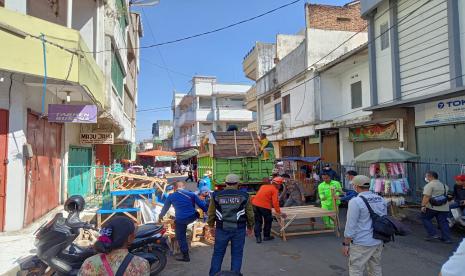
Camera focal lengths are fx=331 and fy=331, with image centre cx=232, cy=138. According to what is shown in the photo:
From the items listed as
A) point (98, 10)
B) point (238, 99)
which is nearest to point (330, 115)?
point (98, 10)

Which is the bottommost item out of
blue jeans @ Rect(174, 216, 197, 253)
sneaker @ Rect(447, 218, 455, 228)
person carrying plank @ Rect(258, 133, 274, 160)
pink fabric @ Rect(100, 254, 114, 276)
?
sneaker @ Rect(447, 218, 455, 228)

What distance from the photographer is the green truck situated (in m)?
11.7

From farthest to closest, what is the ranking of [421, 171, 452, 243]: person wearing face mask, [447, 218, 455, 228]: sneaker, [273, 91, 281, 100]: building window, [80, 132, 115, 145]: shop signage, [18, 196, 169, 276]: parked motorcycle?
[273, 91, 281, 100]: building window, [80, 132, 115, 145]: shop signage, [447, 218, 455, 228]: sneaker, [421, 171, 452, 243]: person wearing face mask, [18, 196, 169, 276]: parked motorcycle

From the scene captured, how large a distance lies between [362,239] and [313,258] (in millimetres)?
2438

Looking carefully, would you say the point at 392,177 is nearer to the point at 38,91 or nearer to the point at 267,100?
the point at 38,91

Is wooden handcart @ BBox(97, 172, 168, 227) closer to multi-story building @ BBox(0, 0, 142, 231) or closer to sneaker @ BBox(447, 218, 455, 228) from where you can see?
multi-story building @ BBox(0, 0, 142, 231)

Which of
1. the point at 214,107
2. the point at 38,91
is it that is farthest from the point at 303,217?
the point at 214,107

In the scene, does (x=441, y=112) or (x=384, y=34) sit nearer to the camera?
(x=441, y=112)

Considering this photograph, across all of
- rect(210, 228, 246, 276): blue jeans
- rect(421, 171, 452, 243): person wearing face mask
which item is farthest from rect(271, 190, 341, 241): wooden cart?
rect(210, 228, 246, 276): blue jeans

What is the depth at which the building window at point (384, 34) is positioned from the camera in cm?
1194

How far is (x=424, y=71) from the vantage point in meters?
10.2

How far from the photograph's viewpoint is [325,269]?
18.3ft

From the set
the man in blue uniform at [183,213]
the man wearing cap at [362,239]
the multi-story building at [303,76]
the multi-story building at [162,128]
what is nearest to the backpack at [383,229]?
the man wearing cap at [362,239]

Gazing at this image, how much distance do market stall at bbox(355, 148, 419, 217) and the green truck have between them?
3502 mm
